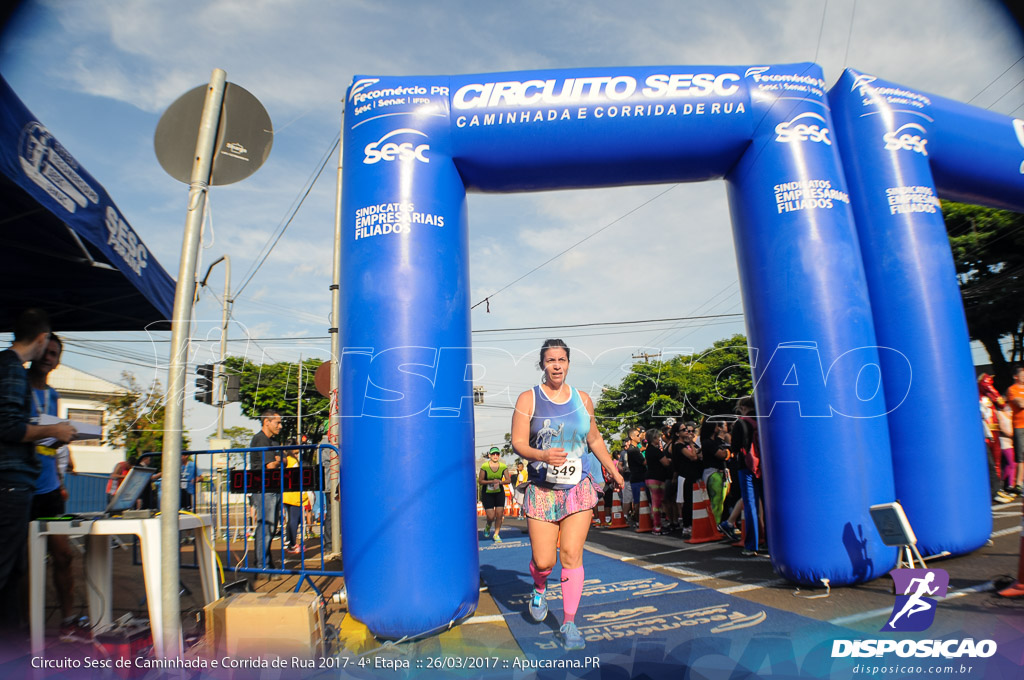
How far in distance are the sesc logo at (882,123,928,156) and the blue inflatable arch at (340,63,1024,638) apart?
39 millimetres

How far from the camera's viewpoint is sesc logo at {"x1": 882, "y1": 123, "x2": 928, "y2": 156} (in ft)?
16.7

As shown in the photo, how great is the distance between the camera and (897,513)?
3.79 metres

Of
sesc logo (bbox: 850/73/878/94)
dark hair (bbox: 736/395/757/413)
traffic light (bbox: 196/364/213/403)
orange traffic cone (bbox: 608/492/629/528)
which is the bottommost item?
orange traffic cone (bbox: 608/492/629/528)

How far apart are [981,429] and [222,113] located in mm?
6101

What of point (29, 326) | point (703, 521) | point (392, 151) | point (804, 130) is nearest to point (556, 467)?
point (392, 151)

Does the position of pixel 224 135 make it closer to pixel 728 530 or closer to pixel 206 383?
pixel 206 383

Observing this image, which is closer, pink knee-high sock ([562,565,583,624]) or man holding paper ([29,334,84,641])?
pink knee-high sock ([562,565,583,624])

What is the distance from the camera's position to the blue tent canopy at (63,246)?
143 inches

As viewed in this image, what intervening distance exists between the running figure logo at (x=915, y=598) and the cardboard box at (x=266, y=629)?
318 cm

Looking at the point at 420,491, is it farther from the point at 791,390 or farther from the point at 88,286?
the point at 88,286

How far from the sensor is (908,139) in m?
5.14

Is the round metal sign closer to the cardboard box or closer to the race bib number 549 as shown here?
the cardboard box

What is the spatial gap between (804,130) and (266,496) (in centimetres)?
619

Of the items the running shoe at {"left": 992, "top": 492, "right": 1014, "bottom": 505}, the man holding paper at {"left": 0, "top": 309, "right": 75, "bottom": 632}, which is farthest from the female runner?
the running shoe at {"left": 992, "top": 492, "right": 1014, "bottom": 505}
